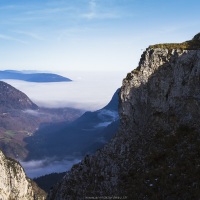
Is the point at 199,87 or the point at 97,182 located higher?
the point at 199,87

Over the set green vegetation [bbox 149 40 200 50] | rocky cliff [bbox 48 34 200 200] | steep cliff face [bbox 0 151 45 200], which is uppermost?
green vegetation [bbox 149 40 200 50]

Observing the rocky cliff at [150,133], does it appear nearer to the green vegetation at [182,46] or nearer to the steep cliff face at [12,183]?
the green vegetation at [182,46]

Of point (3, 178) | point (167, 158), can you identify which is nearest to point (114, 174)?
point (167, 158)

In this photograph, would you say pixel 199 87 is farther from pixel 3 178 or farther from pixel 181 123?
pixel 3 178

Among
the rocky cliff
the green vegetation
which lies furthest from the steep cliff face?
the green vegetation

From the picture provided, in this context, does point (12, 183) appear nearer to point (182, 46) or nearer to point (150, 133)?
point (150, 133)

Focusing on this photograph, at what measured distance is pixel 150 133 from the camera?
4981cm

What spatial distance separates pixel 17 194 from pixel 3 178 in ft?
42.1

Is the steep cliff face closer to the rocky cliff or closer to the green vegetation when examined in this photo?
the rocky cliff

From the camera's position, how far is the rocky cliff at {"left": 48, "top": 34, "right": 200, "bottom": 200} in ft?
145

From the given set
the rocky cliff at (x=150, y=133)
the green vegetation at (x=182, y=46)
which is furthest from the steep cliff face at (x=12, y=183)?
the green vegetation at (x=182, y=46)

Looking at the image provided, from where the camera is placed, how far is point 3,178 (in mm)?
Answer: 151750

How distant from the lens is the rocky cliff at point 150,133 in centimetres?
4423

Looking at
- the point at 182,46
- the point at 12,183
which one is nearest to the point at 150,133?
→ the point at 182,46
